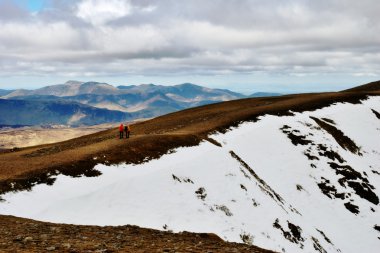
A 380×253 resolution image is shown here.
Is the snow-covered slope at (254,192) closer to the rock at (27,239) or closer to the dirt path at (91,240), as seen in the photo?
the dirt path at (91,240)

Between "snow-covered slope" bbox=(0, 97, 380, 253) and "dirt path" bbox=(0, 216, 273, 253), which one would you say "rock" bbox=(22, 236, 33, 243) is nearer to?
"dirt path" bbox=(0, 216, 273, 253)

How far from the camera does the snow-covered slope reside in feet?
96.7

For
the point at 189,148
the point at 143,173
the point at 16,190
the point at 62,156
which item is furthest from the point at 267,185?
the point at 16,190

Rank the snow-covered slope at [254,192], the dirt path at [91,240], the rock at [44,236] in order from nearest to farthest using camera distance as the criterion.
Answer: the dirt path at [91,240] → the rock at [44,236] → the snow-covered slope at [254,192]

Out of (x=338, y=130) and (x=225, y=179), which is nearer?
(x=225, y=179)

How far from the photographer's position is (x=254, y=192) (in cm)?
4022

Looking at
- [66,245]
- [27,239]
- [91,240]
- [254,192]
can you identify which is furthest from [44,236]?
[254,192]

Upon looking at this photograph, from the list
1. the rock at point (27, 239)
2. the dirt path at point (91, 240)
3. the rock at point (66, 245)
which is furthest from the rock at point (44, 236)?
the rock at point (66, 245)

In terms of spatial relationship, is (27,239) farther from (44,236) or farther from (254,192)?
(254,192)

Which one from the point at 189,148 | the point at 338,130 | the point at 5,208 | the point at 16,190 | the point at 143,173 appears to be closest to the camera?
the point at 5,208

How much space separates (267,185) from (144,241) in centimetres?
3047

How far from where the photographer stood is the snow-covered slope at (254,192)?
29469mm

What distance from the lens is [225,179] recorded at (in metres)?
39.7

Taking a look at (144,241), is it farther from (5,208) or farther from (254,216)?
(254,216)
